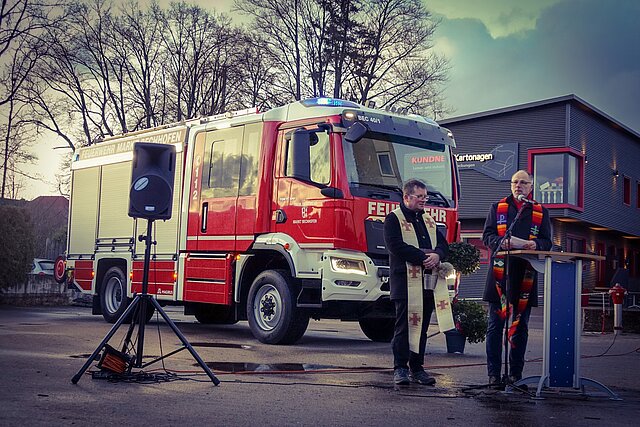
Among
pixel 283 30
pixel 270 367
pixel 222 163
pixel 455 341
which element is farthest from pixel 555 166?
pixel 270 367

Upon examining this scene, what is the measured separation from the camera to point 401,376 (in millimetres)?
8617

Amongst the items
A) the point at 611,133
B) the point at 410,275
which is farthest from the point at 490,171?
the point at 410,275

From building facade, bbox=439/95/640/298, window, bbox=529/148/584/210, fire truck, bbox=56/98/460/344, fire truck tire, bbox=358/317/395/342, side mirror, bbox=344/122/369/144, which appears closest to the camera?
side mirror, bbox=344/122/369/144

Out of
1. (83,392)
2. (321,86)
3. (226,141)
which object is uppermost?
(321,86)

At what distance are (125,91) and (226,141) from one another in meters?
29.8

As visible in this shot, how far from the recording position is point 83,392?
7.43 m

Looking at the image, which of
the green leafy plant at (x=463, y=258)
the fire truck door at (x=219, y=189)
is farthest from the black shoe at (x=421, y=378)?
the fire truck door at (x=219, y=189)

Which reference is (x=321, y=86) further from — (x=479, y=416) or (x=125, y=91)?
(x=479, y=416)

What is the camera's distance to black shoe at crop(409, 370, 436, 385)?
28.5 ft

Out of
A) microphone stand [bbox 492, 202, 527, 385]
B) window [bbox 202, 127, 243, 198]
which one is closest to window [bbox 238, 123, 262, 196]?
window [bbox 202, 127, 243, 198]

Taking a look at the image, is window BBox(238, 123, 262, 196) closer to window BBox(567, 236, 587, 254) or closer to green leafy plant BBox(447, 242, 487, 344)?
green leafy plant BBox(447, 242, 487, 344)

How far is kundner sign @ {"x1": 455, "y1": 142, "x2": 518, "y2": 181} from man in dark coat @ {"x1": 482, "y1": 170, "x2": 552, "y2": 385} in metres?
31.5

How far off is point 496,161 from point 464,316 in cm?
2845

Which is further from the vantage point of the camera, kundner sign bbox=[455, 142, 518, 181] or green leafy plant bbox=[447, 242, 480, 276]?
kundner sign bbox=[455, 142, 518, 181]
